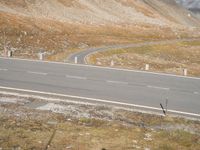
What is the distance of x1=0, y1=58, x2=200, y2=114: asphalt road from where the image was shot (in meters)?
20.0

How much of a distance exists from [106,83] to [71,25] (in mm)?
72027

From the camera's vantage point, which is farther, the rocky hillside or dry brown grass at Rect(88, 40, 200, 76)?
the rocky hillside

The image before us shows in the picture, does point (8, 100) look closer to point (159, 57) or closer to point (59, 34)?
point (159, 57)

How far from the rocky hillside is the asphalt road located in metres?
21.3

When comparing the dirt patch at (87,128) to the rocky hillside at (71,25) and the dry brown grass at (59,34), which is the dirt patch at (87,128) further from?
the rocky hillside at (71,25)

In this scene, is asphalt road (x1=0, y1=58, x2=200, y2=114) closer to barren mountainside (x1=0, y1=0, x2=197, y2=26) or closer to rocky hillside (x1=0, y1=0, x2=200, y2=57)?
rocky hillside (x1=0, y1=0, x2=200, y2=57)

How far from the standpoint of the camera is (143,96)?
20500 millimetres

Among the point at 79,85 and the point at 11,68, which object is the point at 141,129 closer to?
the point at 79,85

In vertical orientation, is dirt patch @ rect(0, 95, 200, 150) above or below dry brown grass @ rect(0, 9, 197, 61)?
below

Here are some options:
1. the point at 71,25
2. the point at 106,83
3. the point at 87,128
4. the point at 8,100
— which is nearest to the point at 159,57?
the point at 71,25

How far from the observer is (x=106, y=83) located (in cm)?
2366

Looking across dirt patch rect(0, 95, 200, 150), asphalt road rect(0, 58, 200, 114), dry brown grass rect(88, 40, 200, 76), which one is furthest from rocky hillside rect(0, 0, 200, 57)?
dirt patch rect(0, 95, 200, 150)

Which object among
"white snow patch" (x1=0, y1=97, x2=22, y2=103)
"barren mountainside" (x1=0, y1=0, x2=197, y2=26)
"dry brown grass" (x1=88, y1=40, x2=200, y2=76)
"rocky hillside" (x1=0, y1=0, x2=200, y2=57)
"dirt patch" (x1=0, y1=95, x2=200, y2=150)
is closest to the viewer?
"dirt patch" (x1=0, y1=95, x2=200, y2=150)

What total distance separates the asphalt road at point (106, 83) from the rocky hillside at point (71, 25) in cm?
2128
